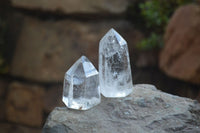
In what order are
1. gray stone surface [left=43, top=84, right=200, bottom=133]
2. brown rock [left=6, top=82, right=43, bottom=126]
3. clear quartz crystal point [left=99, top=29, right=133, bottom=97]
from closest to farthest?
gray stone surface [left=43, top=84, right=200, bottom=133], clear quartz crystal point [left=99, top=29, right=133, bottom=97], brown rock [left=6, top=82, right=43, bottom=126]

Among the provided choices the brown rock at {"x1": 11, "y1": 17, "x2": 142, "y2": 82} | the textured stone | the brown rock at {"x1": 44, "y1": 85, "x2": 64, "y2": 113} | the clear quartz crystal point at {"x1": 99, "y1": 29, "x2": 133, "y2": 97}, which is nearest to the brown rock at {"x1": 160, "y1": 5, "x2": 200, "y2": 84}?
the brown rock at {"x1": 11, "y1": 17, "x2": 142, "y2": 82}

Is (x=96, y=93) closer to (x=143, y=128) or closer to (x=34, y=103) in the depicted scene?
(x=143, y=128)

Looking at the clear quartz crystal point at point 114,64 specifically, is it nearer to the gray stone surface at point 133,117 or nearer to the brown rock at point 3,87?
the gray stone surface at point 133,117

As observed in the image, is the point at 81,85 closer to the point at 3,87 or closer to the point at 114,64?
the point at 114,64

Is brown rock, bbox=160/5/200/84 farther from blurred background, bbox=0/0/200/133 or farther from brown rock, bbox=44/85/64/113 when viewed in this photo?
brown rock, bbox=44/85/64/113

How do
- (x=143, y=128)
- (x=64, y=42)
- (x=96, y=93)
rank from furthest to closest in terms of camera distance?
(x=64, y=42), (x=96, y=93), (x=143, y=128)

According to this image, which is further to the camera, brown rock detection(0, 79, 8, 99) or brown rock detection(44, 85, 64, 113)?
brown rock detection(0, 79, 8, 99)

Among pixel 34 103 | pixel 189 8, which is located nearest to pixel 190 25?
pixel 189 8
